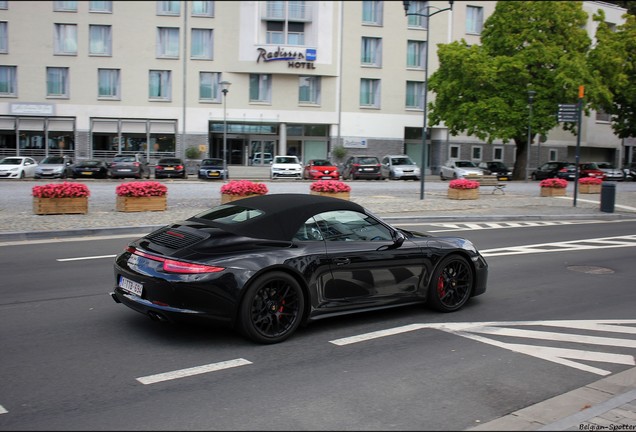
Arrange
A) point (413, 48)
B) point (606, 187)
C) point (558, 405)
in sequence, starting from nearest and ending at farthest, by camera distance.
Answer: point (558, 405) → point (606, 187) → point (413, 48)

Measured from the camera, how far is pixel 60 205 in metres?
16.6

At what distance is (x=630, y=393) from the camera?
197 inches

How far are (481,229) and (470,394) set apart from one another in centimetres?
1245

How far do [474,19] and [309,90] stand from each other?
17.1 m

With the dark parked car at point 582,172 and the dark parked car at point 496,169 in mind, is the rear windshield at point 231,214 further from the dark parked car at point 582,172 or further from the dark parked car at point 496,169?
the dark parked car at point 582,172

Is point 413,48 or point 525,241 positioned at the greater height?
point 413,48

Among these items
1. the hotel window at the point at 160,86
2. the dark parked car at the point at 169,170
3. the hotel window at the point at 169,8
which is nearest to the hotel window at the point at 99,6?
the hotel window at the point at 169,8

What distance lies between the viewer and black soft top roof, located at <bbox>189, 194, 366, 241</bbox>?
638 centimetres

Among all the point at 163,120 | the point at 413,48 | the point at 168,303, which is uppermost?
the point at 413,48

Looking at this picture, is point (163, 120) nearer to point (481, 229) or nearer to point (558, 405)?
point (481, 229)

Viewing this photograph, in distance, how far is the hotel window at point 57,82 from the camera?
161 feet

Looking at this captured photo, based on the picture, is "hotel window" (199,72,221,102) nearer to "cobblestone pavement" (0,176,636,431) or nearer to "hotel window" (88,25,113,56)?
"hotel window" (88,25,113,56)

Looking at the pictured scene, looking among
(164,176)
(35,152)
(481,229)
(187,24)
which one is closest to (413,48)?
(187,24)

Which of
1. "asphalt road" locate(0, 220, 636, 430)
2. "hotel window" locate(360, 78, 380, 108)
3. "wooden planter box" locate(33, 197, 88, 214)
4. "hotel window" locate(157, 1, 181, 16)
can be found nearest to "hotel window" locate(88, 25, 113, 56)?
"hotel window" locate(157, 1, 181, 16)
